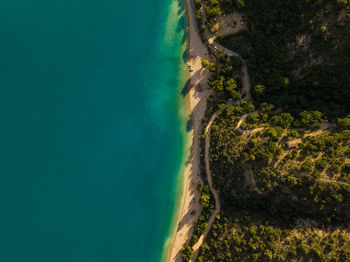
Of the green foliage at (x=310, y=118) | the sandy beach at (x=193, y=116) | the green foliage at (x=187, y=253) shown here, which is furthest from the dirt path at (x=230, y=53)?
the green foliage at (x=187, y=253)

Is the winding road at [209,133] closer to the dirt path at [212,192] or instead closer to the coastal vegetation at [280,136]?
the dirt path at [212,192]

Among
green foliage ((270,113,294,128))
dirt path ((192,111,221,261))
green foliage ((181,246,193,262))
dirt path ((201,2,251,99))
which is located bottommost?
green foliage ((181,246,193,262))

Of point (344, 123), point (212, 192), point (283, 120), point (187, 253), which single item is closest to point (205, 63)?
point (283, 120)

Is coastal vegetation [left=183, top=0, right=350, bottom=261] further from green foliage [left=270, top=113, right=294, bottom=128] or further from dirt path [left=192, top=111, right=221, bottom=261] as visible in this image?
dirt path [left=192, top=111, right=221, bottom=261]

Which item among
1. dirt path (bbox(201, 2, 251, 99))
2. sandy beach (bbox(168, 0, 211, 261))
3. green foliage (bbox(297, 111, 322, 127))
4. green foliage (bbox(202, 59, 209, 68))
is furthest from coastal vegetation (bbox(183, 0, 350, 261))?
sandy beach (bbox(168, 0, 211, 261))

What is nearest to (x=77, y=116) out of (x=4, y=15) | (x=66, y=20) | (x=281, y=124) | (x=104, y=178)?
(x=104, y=178)

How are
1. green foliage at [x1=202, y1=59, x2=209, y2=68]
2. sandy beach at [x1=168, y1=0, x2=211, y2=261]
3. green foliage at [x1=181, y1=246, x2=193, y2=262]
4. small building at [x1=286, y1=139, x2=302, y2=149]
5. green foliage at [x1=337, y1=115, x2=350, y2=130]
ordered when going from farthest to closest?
sandy beach at [x1=168, y1=0, x2=211, y2=261]
green foliage at [x1=202, y1=59, x2=209, y2=68]
green foliage at [x1=181, y1=246, x2=193, y2=262]
small building at [x1=286, y1=139, x2=302, y2=149]
green foliage at [x1=337, y1=115, x2=350, y2=130]

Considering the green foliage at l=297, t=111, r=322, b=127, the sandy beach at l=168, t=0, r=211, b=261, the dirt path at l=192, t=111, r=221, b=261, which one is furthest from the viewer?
the sandy beach at l=168, t=0, r=211, b=261

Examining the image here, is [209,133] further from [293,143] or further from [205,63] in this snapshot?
[293,143]
